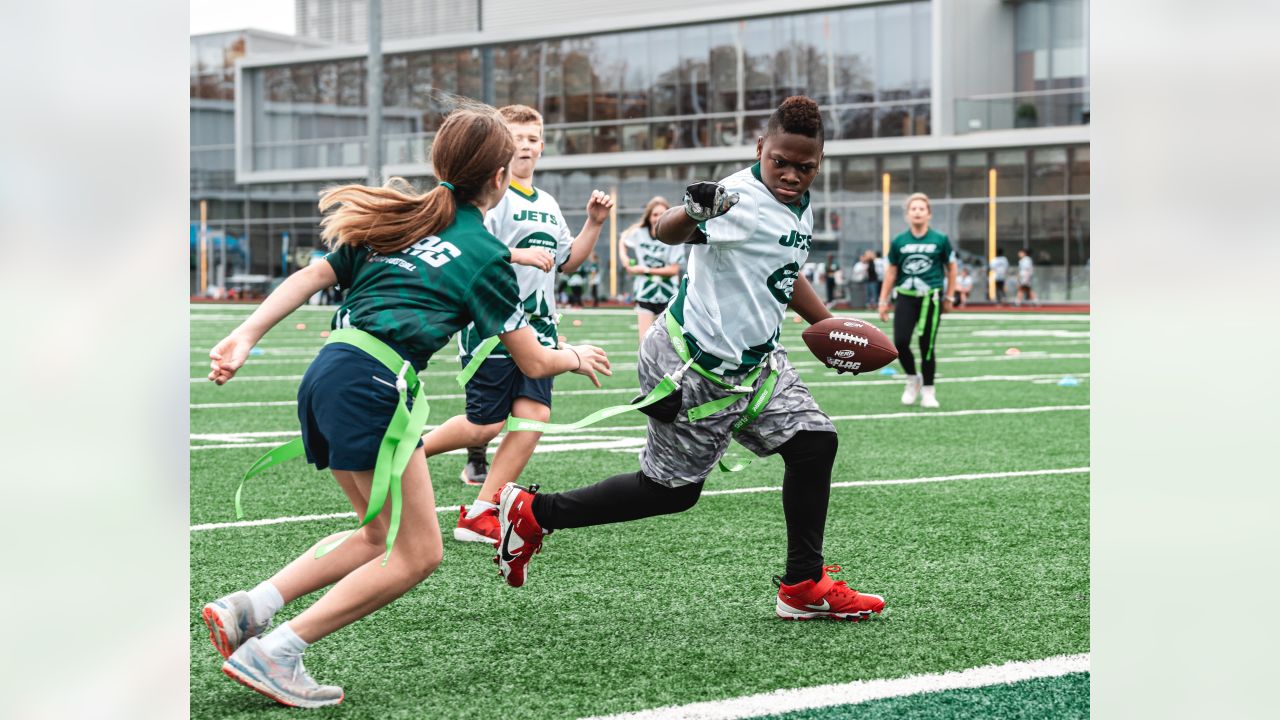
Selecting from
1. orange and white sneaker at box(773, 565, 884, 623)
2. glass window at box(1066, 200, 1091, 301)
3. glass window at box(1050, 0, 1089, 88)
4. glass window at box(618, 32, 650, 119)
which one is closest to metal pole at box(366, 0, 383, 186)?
glass window at box(618, 32, 650, 119)

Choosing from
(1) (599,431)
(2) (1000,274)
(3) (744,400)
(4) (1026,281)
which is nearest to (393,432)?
(3) (744,400)

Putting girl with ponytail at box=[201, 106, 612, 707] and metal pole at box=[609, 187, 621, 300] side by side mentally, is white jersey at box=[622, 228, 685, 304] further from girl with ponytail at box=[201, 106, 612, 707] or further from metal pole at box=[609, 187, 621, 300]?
metal pole at box=[609, 187, 621, 300]

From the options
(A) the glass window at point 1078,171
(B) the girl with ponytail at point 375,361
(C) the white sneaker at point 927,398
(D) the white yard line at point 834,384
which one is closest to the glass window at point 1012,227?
(A) the glass window at point 1078,171

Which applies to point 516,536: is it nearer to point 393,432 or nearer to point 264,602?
point 264,602

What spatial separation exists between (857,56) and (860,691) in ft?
122

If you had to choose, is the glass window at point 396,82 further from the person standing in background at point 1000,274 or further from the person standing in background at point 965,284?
the person standing in background at point 1000,274

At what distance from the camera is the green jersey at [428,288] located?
3.70 m

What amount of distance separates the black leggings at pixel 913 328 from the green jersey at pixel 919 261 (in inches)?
3.8
